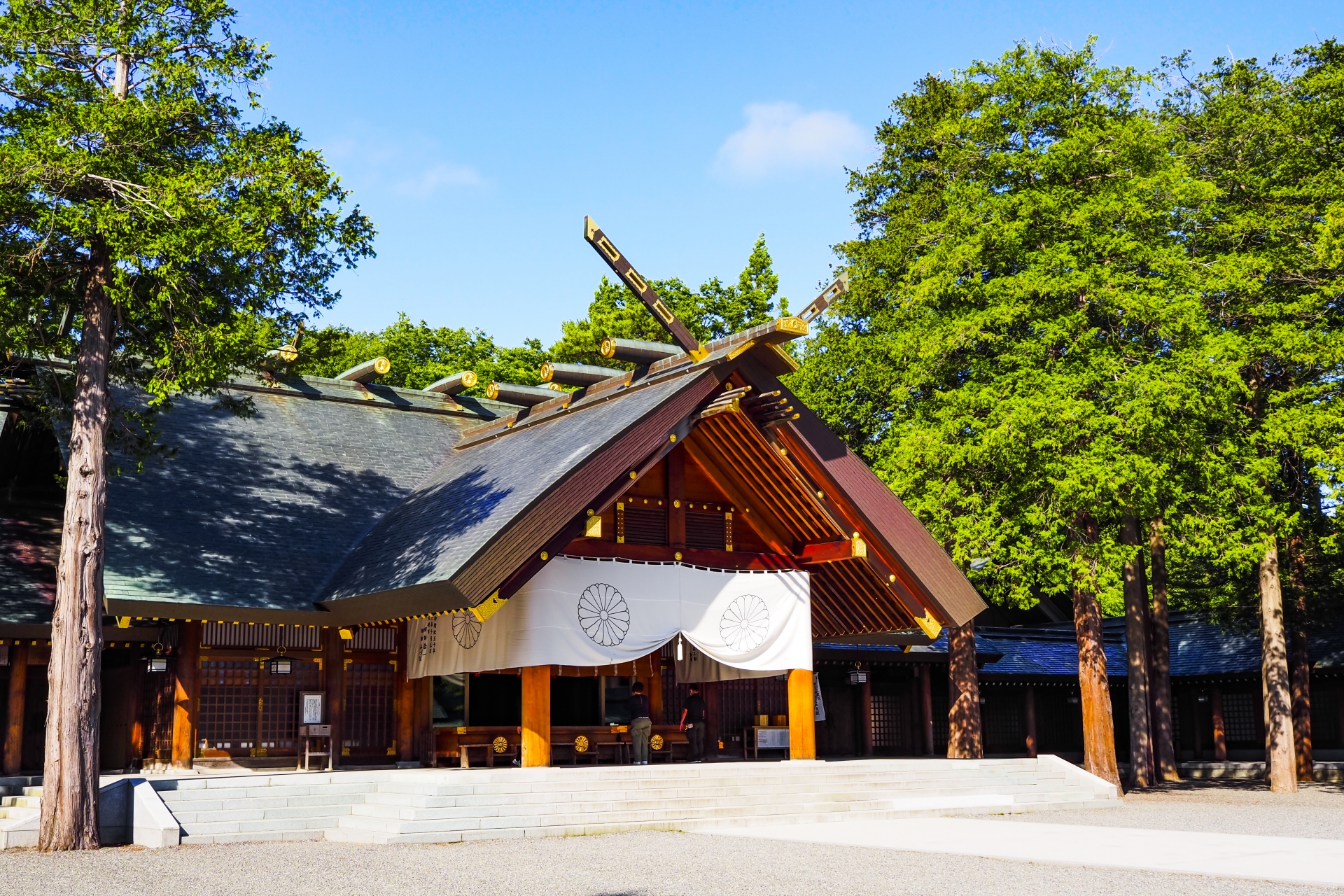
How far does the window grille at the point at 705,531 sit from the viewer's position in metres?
17.2

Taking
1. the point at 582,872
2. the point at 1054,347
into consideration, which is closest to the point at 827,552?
the point at 1054,347

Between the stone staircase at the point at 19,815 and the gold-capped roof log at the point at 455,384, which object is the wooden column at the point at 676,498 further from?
the stone staircase at the point at 19,815

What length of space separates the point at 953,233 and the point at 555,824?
41.6ft

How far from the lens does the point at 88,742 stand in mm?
11562

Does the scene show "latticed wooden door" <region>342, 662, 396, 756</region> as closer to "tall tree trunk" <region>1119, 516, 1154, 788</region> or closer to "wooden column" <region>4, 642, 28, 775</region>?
"wooden column" <region>4, 642, 28, 775</region>


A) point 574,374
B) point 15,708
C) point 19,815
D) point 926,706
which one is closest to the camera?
point 19,815

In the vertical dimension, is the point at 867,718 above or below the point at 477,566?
below

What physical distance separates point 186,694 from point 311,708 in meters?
1.58

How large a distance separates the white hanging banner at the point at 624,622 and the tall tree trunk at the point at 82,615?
4.72m

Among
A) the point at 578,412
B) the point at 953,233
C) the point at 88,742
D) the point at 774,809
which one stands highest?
the point at 953,233

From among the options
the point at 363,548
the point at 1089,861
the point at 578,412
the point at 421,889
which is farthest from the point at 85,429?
the point at 1089,861

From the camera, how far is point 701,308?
34.8 meters

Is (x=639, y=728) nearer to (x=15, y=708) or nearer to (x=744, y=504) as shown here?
(x=744, y=504)

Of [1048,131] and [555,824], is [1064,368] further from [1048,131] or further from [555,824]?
[555,824]
